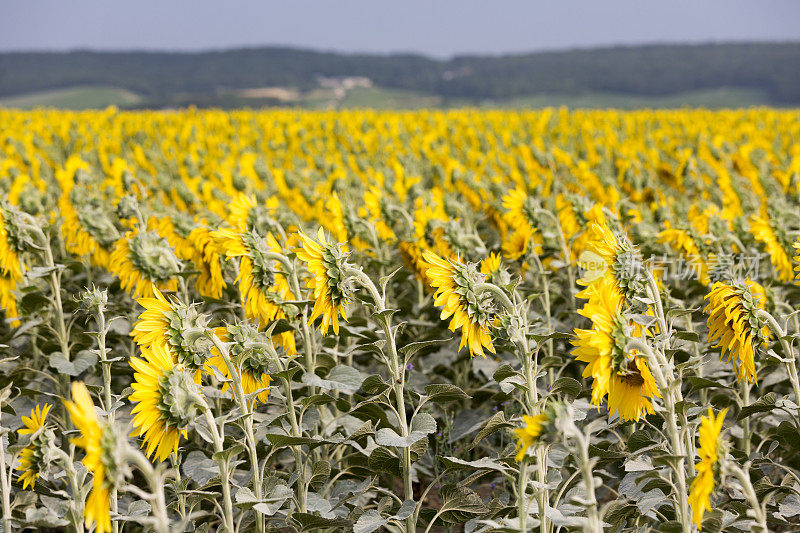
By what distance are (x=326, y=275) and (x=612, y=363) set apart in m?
0.93

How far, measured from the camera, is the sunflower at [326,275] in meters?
2.29

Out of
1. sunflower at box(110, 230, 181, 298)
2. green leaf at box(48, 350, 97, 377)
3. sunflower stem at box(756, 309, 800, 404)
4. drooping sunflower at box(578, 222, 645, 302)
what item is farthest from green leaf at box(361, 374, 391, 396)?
green leaf at box(48, 350, 97, 377)

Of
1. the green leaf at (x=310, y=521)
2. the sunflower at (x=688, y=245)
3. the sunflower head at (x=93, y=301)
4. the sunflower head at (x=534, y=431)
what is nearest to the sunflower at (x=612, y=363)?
the sunflower head at (x=534, y=431)

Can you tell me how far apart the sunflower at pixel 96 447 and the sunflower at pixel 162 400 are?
28 cm

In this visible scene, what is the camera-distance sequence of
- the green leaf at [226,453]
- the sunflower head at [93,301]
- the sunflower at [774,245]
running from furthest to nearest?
1. the sunflower at [774,245]
2. the sunflower head at [93,301]
3. the green leaf at [226,453]

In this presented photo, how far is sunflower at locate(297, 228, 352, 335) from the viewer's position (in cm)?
229

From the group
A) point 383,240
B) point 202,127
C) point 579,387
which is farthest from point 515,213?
point 202,127

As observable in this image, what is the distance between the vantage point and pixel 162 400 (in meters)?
1.81

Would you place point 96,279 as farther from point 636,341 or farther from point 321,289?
point 636,341

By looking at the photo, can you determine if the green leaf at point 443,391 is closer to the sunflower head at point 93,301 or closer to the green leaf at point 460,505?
the green leaf at point 460,505

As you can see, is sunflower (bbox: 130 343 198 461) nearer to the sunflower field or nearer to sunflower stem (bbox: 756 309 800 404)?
the sunflower field

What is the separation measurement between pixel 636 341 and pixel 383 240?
10.6 ft

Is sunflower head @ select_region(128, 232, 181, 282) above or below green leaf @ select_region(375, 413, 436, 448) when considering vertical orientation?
above

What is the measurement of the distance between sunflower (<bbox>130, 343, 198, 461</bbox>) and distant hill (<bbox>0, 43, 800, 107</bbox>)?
4187 cm
